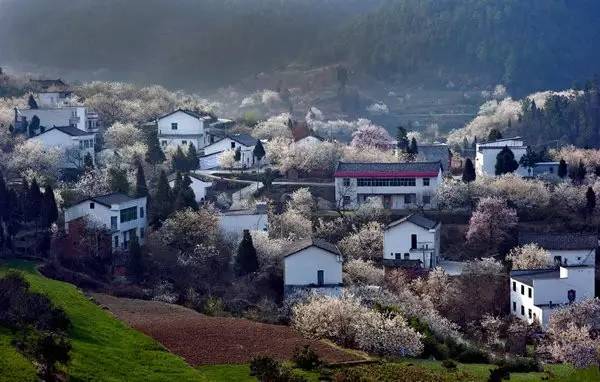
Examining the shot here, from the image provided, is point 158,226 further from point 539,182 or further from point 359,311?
point 539,182

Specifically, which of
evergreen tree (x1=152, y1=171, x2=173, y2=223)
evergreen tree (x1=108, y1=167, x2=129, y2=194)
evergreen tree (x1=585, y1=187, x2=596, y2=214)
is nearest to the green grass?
evergreen tree (x1=152, y1=171, x2=173, y2=223)

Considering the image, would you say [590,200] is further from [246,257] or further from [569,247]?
[246,257]

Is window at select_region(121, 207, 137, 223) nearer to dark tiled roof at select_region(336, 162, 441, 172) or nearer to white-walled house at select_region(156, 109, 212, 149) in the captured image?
dark tiled roof at select_region(336, 162, 441, 172)

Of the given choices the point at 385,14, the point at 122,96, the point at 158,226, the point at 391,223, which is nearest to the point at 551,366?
the point at 391,223

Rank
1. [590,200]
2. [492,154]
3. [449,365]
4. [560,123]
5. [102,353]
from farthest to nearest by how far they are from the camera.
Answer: [560,123] < [492,154] < [590,200] < [449,365] < [102,353]

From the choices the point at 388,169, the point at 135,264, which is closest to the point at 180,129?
the point at 388,169

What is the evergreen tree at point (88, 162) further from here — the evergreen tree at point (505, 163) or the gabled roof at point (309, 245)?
the evergreen tree at point (505, 163)
